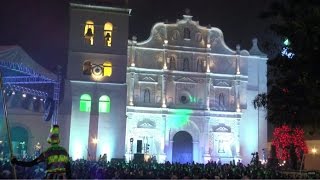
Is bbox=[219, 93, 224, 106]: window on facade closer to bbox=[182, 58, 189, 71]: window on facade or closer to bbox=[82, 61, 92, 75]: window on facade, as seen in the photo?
bbox=[182, 58, 189, 71]: window on facade

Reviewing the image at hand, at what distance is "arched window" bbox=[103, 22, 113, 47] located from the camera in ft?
130

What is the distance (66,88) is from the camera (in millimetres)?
39125

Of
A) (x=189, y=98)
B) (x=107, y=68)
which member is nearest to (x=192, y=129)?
(x=189, y=98)

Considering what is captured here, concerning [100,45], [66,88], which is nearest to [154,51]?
[100,45]

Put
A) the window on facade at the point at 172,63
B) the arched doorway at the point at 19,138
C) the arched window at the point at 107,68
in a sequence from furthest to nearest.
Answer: the window on facade at the point at 172,63 → the arched window at the point at 107,68 → the arched doorway at the point at 19,138

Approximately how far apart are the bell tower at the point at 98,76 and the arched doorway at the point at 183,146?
581 cm

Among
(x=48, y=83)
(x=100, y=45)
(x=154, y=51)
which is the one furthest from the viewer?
(x=154, y=51)

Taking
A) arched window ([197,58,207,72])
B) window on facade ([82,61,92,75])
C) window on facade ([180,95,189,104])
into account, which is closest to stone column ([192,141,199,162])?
window on facade ([180,95,189,104])

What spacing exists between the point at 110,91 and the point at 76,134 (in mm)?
4442

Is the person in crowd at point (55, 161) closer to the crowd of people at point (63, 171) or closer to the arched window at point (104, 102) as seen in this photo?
the crowd of people at point (63, 171)

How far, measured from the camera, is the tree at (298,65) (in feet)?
44.8

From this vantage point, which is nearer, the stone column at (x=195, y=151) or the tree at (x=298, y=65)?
the tree at (x=298, y=65)

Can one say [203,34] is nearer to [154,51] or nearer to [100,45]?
[154,51]

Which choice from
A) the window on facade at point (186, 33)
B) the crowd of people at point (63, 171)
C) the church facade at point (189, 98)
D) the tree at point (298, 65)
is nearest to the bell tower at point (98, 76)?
the church facade at point (189, 98)
